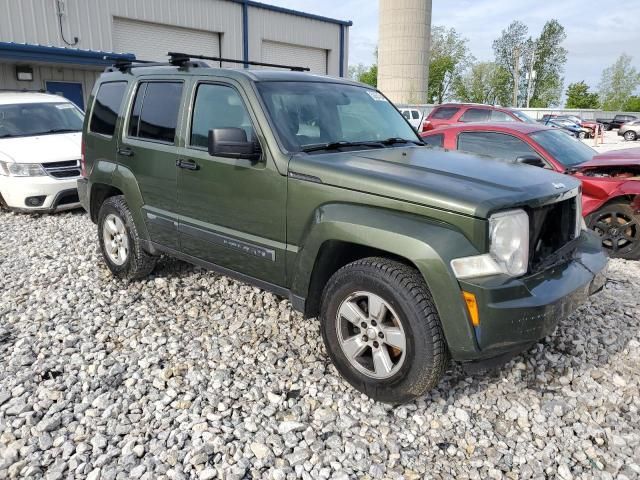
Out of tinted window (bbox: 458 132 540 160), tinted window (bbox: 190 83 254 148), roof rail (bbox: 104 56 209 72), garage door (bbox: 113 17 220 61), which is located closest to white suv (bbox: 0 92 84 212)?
roof rail (bbox: 104 56 209 72)

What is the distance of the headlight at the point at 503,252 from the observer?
2676 millimetres

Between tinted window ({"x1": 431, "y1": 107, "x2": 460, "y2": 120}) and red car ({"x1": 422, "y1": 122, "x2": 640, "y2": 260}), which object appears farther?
tinted window ({"x1": 431, "y1": 107, "x2": 460, "y2": 120})

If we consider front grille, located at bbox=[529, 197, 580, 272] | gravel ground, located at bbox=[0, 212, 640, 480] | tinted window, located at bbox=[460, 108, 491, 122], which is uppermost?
tinted window, located at bbox=[460, 108, 491, 122]

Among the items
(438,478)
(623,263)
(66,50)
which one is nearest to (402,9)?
(66,50)

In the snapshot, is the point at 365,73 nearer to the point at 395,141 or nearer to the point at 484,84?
the point at 484,84

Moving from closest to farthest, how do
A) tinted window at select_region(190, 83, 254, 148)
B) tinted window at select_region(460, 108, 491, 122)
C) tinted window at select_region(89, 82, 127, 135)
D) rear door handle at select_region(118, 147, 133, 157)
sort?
tinted window at select_region(190, 83, 254, 148) < rear door handle at select_region(118, 147, 133, 157) < tinted window at select_region(89, 82, 127, 135) < tinted window at select_region(460, 108, 491, 122)

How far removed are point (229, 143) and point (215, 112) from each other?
747 millimetres

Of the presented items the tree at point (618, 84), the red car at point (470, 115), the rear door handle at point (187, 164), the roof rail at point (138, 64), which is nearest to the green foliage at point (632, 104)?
the tree at point (618, 84)

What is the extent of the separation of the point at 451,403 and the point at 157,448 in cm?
172

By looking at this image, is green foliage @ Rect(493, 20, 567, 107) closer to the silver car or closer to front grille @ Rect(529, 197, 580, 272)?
the silver car

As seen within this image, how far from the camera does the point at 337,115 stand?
3947 millimetres

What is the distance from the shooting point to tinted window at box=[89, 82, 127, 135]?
4.81 metres

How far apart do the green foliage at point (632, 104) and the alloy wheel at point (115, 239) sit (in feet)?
253

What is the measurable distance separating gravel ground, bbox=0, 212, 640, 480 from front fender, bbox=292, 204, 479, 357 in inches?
24.3
